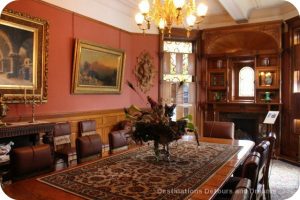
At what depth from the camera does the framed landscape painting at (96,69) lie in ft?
14.4

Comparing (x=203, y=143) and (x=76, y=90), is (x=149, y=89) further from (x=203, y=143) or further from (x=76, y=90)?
(x=203, y=143)

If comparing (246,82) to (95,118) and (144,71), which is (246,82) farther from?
(95,118)

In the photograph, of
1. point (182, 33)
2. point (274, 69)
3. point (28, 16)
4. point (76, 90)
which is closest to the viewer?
point (28, 16)

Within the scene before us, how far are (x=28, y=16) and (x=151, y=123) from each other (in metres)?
2.61

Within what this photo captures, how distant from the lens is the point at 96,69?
4785 mm

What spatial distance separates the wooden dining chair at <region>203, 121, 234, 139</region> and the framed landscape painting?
2236 mm

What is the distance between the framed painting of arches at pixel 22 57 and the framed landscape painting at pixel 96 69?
0.66 m

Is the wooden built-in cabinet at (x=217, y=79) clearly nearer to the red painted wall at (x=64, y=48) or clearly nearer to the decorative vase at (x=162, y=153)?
the red painted wall at (x=64, y=48)

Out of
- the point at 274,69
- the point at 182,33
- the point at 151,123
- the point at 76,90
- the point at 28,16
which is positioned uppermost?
the point at 182,33

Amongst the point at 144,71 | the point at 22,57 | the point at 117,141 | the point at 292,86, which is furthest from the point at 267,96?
the point at 22,57

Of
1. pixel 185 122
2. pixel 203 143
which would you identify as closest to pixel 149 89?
pixel 203 143

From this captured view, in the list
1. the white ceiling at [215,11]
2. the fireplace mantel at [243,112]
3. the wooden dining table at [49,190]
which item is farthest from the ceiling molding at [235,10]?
the wooden dining table at [49,190]

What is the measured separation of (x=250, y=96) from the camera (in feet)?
20.8

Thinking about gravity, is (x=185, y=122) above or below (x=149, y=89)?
below
